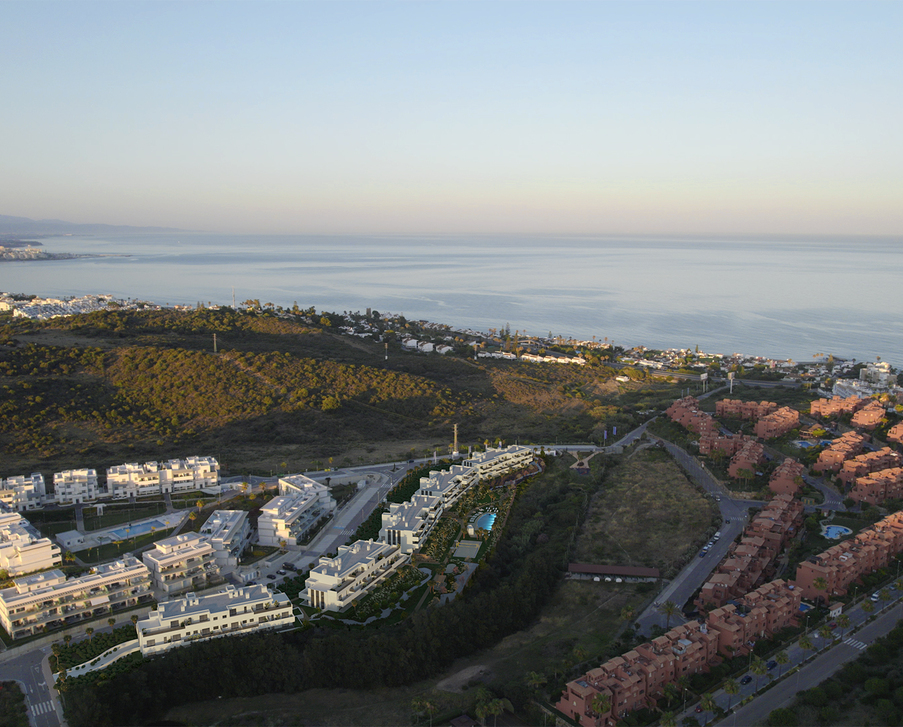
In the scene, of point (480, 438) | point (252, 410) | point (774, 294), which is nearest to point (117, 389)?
point (252, 410)

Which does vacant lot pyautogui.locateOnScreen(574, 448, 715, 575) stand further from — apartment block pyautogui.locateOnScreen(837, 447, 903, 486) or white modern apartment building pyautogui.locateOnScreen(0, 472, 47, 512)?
white modern apartment building pyautogui.locateOnScreen(0, 472, 47, 512)

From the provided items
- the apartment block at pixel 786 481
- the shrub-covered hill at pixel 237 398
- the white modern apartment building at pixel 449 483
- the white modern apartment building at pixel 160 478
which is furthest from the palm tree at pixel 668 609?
the white modern apartment building at pixel 160 478

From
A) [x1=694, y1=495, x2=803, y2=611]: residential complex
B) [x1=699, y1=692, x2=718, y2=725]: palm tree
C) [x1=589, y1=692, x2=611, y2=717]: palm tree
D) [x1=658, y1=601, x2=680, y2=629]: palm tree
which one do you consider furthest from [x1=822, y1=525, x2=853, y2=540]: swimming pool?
[x1=589, y1=692, x2=611, y2=717]: palm tree

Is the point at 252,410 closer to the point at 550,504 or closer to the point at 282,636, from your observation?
the point at 550,504

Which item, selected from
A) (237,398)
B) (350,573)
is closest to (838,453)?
(350,573)

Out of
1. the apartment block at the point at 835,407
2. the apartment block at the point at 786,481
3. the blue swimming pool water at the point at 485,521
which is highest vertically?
the apartment block at the point at 835,407

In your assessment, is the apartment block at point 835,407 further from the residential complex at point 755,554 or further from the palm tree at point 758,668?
the palm tree at point 758,668
